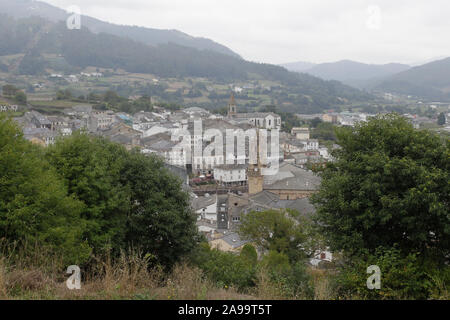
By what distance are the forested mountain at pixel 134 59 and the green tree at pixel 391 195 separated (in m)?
125

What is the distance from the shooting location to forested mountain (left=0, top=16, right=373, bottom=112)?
14739 centimetres

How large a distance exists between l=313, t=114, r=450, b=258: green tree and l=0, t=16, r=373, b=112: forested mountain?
125m

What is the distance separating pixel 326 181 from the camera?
9992mm

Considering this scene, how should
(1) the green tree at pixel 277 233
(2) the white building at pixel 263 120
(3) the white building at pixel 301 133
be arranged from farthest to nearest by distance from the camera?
1. (2) the white building at pixel 263 120
2. (3) the white building at pixel 301 133
3. (1) the green tree at pixel 277 233

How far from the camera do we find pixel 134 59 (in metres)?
167

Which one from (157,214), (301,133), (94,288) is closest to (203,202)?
(157,214)

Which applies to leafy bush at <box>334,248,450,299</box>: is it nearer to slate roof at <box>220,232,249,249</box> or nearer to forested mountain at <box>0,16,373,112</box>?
slate roof at <box>220,232,249,249</box>

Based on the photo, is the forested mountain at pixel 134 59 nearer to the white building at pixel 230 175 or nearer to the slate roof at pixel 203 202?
the white building at pixel 230 175

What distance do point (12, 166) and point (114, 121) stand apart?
62.9 m

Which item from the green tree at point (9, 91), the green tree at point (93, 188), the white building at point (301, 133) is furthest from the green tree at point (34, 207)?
the green tree at point (9, 91)

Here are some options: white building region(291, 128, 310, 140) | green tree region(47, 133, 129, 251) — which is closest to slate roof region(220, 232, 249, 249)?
green tree region(47, 133, 129, 251)

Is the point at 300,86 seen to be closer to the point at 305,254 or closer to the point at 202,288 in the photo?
the point at 305,254

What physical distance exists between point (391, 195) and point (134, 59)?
554ft

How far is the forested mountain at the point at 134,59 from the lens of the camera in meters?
147
